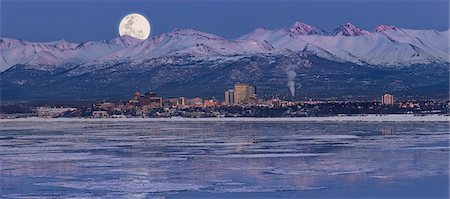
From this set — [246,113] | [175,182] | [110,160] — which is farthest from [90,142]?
[246,113]

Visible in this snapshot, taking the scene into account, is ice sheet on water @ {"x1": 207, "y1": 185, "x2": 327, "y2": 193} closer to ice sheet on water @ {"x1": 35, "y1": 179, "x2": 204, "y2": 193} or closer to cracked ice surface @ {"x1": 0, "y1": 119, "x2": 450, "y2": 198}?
cracked ice surface @ {"x1": 0, "y1": 119, "x2": 450, "y2": 198}

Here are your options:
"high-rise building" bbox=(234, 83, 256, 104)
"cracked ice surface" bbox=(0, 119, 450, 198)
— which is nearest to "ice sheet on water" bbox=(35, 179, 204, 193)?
"cracked ice surface" bbox=(0, 119, 450, 198)

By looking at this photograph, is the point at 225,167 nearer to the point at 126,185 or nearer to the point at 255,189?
the point at 126,185

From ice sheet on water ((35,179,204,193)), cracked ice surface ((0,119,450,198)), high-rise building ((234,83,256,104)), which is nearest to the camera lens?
cracked ice surface ((0,119,450,198))

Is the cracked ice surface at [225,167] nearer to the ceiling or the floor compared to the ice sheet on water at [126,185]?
nearer to the ceiling

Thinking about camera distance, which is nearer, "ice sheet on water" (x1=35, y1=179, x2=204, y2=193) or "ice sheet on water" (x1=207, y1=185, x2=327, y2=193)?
"ice sheet on water" (x1=207, y1=185, x2=327, y2=193)

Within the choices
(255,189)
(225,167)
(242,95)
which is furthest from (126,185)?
(242,95)

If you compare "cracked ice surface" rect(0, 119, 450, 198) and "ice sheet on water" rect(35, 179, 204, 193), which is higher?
"cracked ice surface" rect(0, 119, 450, 198)

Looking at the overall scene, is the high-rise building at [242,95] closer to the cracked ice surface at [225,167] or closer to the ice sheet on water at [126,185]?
the cracked ice surface at [225,167]

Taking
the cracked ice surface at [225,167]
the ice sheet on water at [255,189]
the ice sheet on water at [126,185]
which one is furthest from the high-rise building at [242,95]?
the ice sheet on water at [255,189]
